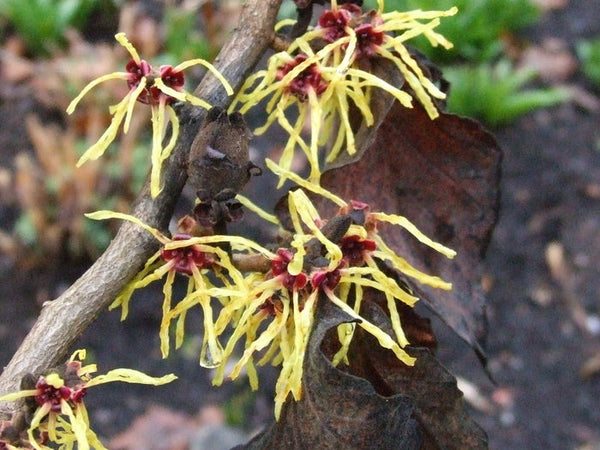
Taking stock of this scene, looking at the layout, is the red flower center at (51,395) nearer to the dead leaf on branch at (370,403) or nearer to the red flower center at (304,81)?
the dead leaf on branch at (370,403)

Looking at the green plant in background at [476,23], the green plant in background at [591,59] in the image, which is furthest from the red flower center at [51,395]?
the green plant in background at [591,59]

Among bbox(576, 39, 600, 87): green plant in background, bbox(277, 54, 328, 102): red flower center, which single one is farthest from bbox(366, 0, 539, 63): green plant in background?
bbox(277, 54, 328, 102): red flower center

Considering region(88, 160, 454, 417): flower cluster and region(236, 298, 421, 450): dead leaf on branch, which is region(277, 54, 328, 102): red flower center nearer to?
region(88, 160, 454, 417): flower cluster

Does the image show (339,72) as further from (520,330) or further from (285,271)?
(520,330)

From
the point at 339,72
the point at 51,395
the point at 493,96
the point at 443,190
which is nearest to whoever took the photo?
the point at 51,395

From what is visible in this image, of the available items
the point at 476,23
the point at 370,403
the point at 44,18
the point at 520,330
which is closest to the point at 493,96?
the point at 476,23
